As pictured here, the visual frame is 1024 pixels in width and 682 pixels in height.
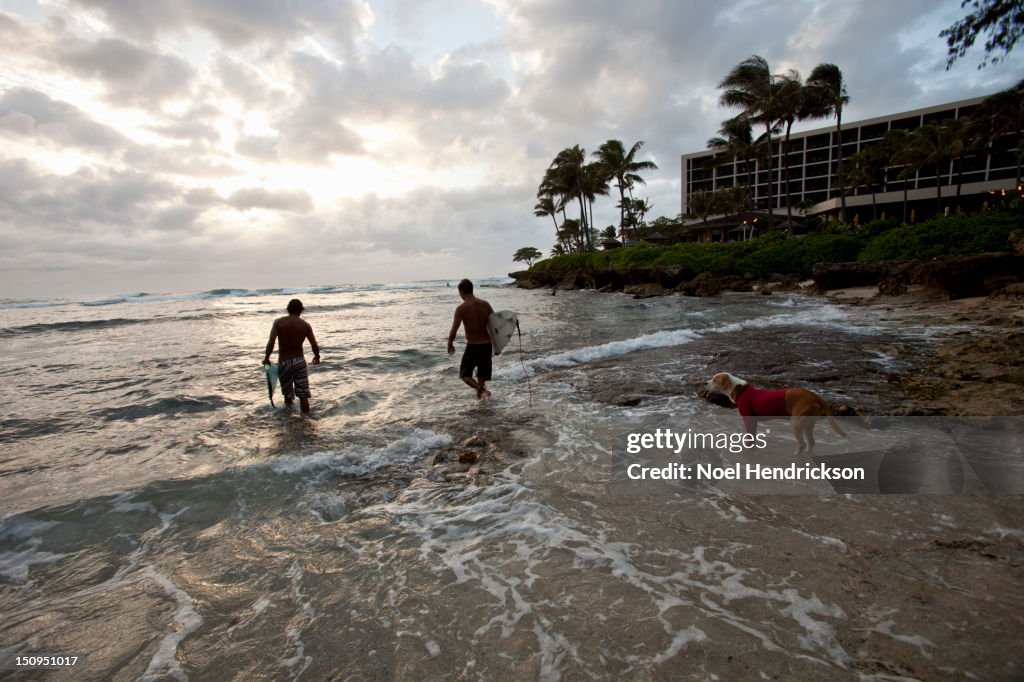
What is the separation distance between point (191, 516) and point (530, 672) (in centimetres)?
344

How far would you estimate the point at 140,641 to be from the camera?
257cm

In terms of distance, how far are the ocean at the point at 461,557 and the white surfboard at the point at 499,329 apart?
1.21 m

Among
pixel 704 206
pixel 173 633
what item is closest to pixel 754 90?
pixel 704 206

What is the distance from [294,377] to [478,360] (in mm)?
2939

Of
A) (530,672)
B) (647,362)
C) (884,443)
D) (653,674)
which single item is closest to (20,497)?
(530,672)

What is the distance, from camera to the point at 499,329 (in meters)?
7.61

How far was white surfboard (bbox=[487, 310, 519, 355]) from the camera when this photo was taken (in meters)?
7.54

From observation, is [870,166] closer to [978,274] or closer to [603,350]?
[978,274]

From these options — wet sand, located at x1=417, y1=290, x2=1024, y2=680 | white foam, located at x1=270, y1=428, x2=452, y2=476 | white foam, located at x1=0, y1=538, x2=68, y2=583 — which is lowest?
white foam, located at x1=0, y1=538, x2=68, y2=583

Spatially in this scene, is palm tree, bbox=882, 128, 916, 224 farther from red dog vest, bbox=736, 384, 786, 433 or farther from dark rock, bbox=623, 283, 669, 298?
red dog vest, bbox=736, 384, 786, 433

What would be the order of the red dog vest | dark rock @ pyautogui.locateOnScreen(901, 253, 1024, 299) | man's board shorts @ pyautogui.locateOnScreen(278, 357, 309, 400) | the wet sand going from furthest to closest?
dark rock @ pyautogui.locateOnScreen(901, 253, 1024, 299) < man's board shorts @ pyautogui.locateOnScreen(278, 357, 309, 400) < the red dog vest < the wet sand

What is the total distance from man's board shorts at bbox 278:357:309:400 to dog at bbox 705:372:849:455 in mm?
5957

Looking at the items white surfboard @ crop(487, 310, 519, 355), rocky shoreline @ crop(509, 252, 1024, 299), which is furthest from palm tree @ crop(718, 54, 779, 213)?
white surfboard @ crop(487, 310, 519, 355)

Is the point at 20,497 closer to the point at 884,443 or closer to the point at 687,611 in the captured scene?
the point at 687,611
